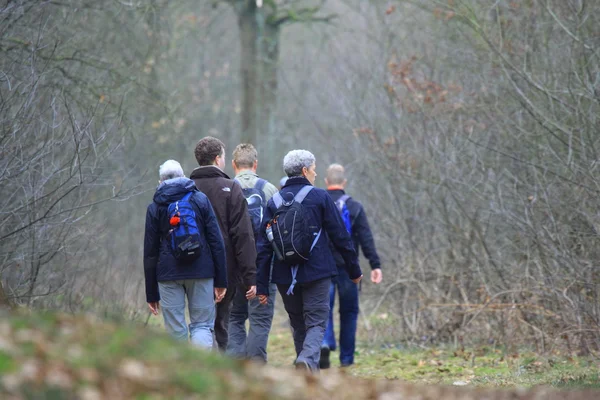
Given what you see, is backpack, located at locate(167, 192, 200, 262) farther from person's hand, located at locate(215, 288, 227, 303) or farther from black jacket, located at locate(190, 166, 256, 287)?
black jacket, located at locate(190, 166, 256, 287)

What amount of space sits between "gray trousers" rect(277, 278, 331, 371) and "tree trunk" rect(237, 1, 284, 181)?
13735 mm

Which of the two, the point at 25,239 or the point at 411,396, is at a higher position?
the point at 25,239

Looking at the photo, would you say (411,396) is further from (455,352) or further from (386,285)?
(386,285)

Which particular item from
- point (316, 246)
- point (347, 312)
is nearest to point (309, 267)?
point (316, 246)

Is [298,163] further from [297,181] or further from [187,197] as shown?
[187,197]

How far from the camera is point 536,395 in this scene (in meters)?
5.89

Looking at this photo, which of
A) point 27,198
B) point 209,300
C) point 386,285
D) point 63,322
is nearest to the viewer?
point 63,322

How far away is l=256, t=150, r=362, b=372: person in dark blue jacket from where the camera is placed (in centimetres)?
785

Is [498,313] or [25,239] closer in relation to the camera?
[25,239]

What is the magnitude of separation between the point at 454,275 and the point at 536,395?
250 inches

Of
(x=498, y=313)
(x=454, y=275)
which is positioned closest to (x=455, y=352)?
(x=498, y=313)

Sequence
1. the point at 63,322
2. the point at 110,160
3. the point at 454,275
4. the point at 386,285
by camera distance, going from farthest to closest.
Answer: the point at 110,160
the point at 386,285
the point at 454,275
the point at 63,322

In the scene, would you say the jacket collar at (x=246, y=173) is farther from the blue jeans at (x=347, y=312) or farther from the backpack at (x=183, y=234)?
the blue jeans at (x=347, y=312)

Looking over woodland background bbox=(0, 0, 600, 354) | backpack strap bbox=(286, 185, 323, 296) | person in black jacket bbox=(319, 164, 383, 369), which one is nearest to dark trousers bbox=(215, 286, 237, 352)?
backpack strap bbox=(286, 185, 323, 296)
